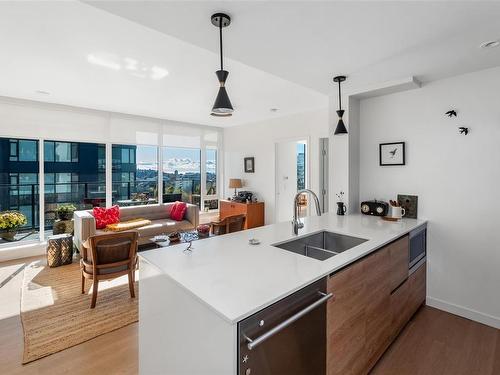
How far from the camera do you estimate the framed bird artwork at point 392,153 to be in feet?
9.78

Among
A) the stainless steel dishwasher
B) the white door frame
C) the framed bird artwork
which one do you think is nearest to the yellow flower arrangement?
the white door frame

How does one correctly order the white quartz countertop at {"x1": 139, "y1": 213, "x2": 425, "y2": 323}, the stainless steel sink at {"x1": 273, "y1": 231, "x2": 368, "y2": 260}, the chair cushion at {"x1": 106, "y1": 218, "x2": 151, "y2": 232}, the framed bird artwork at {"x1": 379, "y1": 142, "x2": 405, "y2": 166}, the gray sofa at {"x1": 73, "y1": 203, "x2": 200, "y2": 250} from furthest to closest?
the chair cushion at {"x1": 106, "y1": 218, "x2": 151, "y2": 232}, the gray sofa at {"x1": 73, "y1": 203, "x2": 200, "y2": 250}, the framed bird artwork at {"x1": 379, "y1": 142, "x2": 405, "y2": 166}, the stainless steel sink at {"x1": 273, "y1": 231, "x2": 368, "y2": 260}, the white quartz countertop at {"x1": 139, "y1": 213, "x2": 425, "y2": 323}

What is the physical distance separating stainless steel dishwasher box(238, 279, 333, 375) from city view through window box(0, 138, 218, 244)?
5.28 metres

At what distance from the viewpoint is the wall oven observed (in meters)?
2.52

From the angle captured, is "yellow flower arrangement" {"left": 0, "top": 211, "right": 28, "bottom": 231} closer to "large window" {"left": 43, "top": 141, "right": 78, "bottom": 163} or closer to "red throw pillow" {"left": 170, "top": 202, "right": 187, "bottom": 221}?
"large window" {"left": 43, "top": 141, "right": 78, "bottom": 163}

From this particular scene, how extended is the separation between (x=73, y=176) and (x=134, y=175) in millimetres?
1136

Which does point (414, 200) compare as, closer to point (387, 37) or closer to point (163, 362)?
point (387, 37)

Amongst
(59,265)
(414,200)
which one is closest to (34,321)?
(59,265)

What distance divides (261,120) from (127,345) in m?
5.06

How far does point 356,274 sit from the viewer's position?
1678 mm

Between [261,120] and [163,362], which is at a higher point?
[261,120]

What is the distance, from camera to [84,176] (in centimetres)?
531

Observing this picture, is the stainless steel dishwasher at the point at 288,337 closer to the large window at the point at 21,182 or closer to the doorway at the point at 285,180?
the doorway at the point at 285,180

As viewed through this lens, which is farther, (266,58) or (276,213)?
(276,213)
